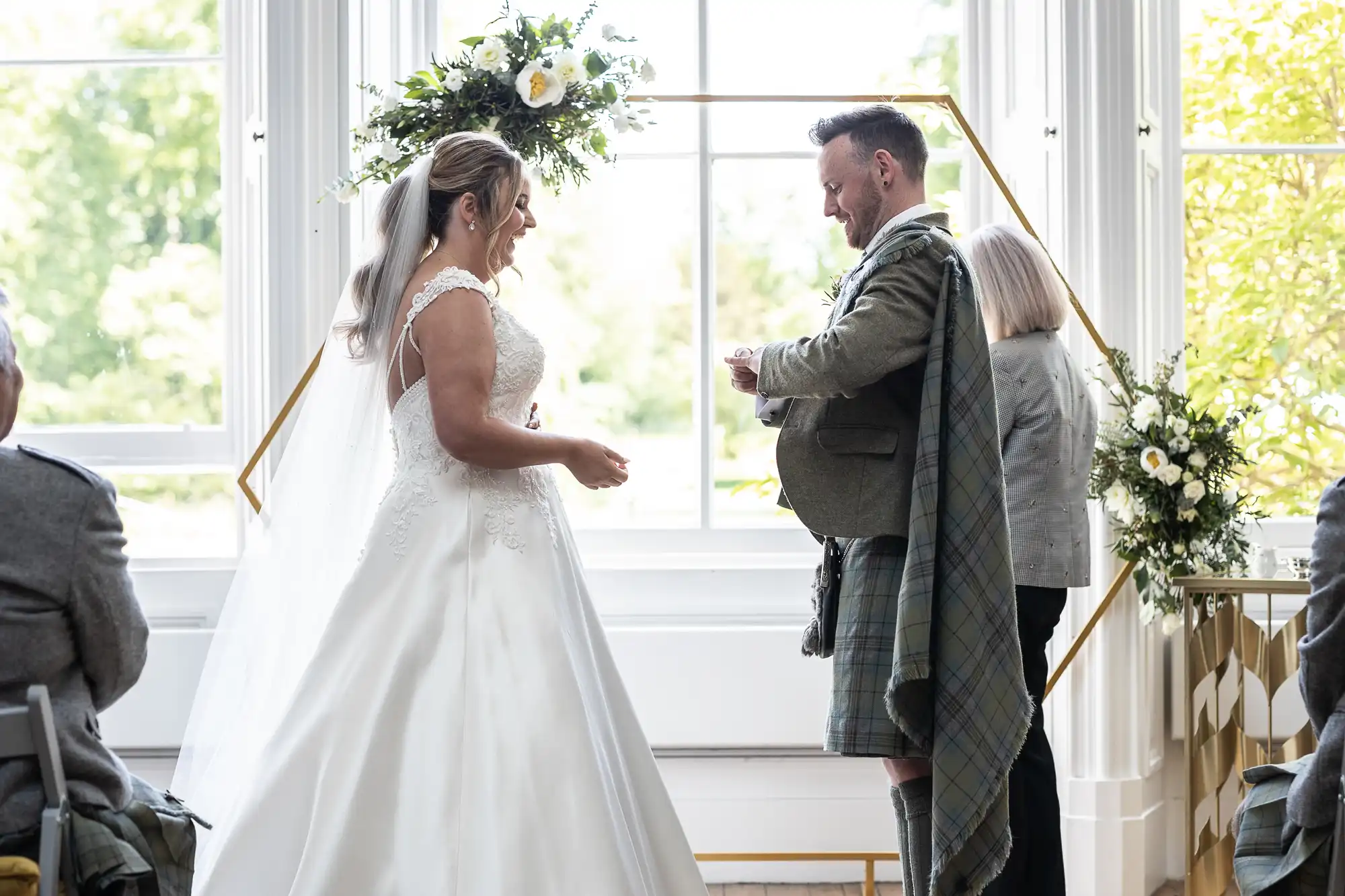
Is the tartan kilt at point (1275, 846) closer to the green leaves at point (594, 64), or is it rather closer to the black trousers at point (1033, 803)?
the black trousers at point (1033, 803)

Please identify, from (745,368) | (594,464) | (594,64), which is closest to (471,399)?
(594,464)

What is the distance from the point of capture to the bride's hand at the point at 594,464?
2289 mm

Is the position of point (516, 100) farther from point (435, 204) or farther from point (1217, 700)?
point (1217, 700)

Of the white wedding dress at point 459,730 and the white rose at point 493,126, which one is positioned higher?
the white rose at point 493,126

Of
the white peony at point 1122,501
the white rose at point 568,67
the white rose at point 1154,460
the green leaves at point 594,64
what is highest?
the green leaves at point 594,64

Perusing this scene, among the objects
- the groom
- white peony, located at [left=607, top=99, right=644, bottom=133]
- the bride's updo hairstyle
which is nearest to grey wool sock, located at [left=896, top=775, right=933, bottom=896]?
the groom

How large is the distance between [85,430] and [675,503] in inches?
71.7

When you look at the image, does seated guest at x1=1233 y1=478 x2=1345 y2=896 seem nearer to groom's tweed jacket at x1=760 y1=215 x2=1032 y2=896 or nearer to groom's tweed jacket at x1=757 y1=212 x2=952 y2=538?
groom's tweed jacket at x1=760 y1=215 x2=1032 y2=896

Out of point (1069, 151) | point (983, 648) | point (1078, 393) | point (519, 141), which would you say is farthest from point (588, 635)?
point (1069, 151)

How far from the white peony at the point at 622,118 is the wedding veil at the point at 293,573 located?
0.73 meters

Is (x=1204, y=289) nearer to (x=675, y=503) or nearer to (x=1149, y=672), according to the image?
(x=1149, y=672)

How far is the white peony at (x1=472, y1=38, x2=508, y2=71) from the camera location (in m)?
2.76

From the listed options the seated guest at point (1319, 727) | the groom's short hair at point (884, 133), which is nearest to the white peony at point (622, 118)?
the groom's short hair at point (884, 133)

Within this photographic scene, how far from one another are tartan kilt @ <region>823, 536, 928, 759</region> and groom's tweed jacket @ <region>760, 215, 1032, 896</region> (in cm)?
6
